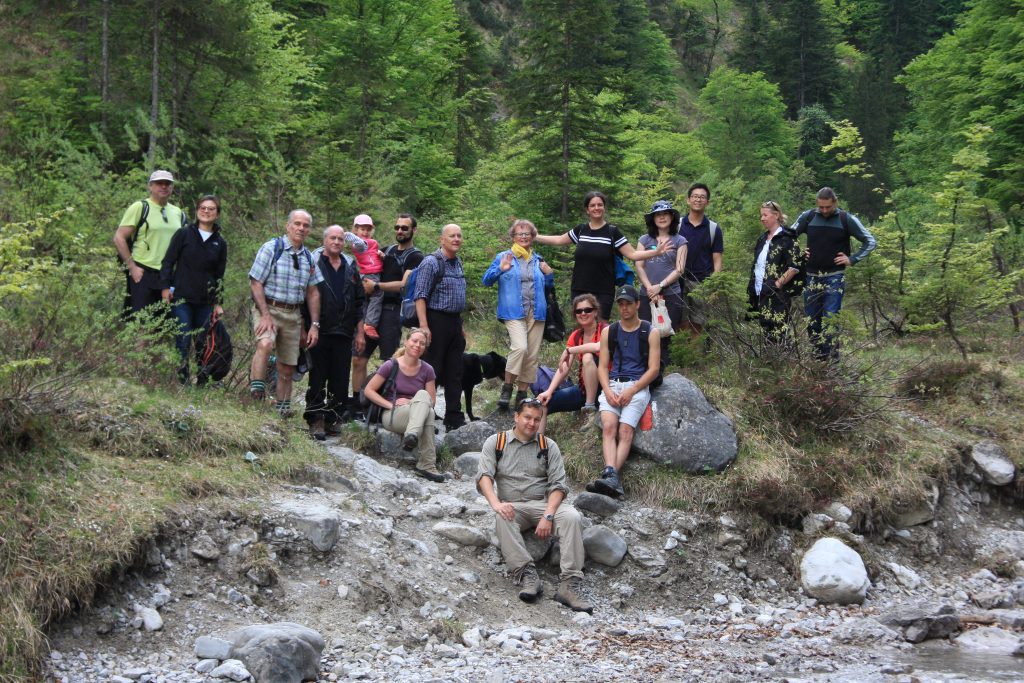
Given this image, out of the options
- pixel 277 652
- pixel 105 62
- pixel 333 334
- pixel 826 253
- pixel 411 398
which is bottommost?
pixel 277 652

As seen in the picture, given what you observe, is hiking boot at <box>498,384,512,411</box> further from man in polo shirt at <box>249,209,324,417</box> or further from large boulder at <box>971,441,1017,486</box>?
large boulder at <box>971,441,1017,486</box>

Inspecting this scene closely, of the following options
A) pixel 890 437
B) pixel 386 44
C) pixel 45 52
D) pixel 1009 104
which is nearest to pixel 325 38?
pixel 386 44

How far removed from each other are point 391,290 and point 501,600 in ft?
12.0

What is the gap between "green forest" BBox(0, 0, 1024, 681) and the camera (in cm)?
603

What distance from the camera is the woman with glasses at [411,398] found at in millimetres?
8172

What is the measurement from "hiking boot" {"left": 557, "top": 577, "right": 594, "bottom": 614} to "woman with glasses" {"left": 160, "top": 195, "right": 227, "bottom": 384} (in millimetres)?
3830

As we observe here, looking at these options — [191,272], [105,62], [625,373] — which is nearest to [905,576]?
[625,373]

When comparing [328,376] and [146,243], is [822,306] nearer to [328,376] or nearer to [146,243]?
[328,376]

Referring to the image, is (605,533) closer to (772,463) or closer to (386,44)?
(772,463)

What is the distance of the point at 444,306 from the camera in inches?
345

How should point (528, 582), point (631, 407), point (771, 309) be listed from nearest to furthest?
point (528, 582) < point (631, 407) < point (771, 309)

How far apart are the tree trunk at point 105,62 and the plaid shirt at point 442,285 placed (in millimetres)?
11391

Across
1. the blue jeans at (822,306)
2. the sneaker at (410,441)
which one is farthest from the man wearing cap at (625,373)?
the blue jeans at (822,306)

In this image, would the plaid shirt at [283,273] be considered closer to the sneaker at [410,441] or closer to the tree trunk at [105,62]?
the sneaker at [410,441]
